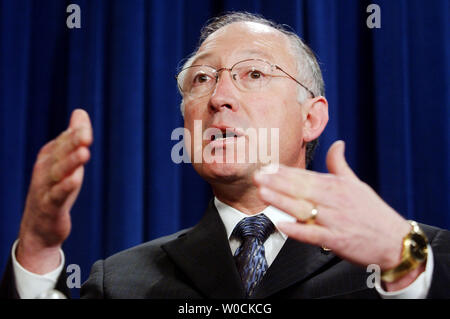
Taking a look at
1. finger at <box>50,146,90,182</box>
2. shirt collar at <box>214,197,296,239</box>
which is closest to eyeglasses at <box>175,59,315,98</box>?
shirt collar at <box>214,197,296,239</box>

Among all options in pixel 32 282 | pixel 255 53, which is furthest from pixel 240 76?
pixel 32 282

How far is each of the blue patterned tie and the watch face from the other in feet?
1.17

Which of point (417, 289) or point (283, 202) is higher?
point (283, 202)

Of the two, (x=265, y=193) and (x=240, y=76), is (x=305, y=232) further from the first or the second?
(x=240, y=76)

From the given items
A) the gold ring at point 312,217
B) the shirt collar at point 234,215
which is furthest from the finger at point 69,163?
the shirt collar at point 234,215

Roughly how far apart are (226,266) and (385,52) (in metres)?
0.89

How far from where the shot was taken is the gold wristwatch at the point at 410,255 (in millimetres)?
846

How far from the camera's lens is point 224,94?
130 centimetres

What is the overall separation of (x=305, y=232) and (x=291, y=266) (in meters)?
0.34

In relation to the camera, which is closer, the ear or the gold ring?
the gold ring

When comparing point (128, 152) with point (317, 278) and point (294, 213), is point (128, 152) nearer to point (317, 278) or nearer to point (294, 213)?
point (317, 278)

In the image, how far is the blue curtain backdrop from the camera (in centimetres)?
158

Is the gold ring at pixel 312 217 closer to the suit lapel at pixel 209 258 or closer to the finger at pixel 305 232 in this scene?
the finger at pixel 305 232

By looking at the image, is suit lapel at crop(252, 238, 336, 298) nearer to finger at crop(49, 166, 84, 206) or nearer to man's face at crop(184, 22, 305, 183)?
man's face at crop(184, 22, 305, 183)
